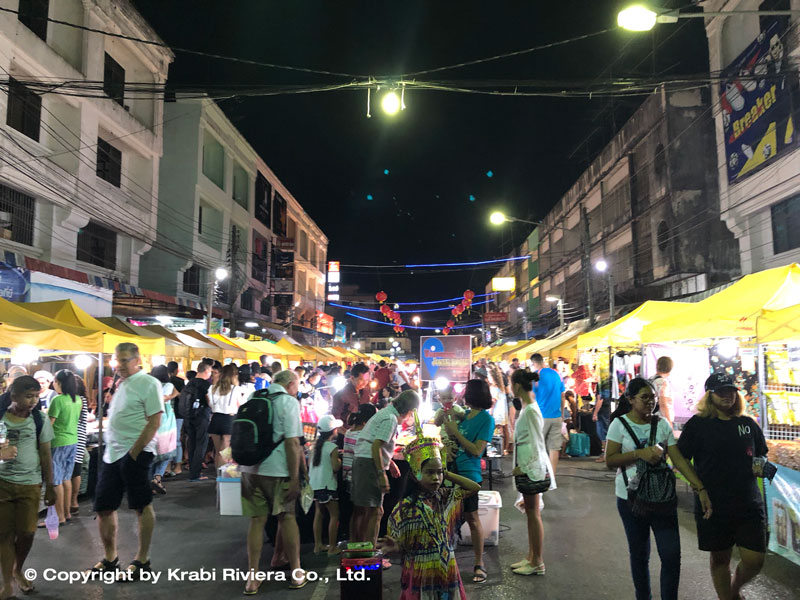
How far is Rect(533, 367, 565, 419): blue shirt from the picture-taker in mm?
8617

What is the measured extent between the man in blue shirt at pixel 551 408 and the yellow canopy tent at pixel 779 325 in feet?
10.2

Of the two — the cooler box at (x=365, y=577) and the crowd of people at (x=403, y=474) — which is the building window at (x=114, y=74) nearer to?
the crowd of people at (x=403, y=474)

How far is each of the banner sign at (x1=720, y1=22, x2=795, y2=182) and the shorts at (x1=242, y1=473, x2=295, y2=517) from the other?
15.3 meters

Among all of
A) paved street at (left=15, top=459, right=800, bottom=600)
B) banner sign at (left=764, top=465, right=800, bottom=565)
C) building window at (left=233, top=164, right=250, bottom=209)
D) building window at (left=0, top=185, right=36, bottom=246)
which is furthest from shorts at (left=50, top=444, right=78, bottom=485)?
building window at (left=233, top=164, right=250, bottom=209)

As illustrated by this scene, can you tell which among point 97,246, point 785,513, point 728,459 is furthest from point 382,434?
point 97,246

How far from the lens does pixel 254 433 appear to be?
465cm

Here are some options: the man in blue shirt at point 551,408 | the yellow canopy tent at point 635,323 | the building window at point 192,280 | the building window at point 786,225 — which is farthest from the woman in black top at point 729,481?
the building window at point 192,280

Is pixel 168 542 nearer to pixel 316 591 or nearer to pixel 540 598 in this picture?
Answer: pixel 316 591

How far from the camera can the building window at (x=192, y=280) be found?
28516mm

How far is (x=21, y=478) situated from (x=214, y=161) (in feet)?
101

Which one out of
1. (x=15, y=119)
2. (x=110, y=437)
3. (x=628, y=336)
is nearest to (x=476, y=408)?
(x=110, y=437)

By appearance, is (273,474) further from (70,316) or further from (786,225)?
(786,225)

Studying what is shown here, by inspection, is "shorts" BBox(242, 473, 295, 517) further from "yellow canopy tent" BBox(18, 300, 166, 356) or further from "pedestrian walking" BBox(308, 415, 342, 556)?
"yellow canopy tent" BBox(18, 300, 166, 356)

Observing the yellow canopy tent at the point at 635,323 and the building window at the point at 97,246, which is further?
the building window at the point at 97,246
